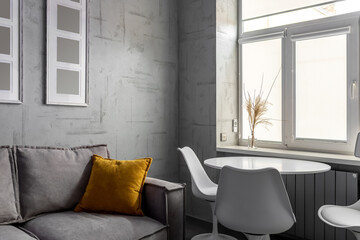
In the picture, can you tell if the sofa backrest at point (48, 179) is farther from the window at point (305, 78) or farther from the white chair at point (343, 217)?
the window at point (305, 78)

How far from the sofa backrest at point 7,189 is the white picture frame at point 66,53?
605 millimetres

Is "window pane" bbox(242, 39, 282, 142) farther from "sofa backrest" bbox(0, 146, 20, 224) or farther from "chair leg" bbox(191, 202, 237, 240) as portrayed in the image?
"sofa backrest" bbox(0, 146, 20, 224)

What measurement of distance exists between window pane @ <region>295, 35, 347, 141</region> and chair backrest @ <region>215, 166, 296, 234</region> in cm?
144

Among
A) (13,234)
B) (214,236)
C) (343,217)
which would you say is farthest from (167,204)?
(343,217)

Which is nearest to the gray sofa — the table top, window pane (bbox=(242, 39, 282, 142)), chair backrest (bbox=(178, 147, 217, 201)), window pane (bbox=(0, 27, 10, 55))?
chair backrest (bbox=(178, 147, 217, 201))

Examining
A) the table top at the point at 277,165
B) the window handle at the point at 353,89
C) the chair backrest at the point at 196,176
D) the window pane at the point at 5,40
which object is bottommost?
the chair backrest at the point at 196,176

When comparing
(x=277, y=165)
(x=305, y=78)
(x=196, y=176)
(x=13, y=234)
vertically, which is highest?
(x=305, y=78)

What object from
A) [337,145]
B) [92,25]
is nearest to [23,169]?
[92,25]

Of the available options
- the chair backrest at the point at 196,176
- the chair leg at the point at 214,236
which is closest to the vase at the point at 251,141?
the chair backrest at the point at 196,176

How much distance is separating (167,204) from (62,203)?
76 cm

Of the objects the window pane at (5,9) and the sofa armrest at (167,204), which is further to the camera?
the window pane at (5,9)

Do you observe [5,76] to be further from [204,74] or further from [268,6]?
[268,6]

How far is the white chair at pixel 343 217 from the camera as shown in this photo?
186 cm

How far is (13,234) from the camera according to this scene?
6.04ft
